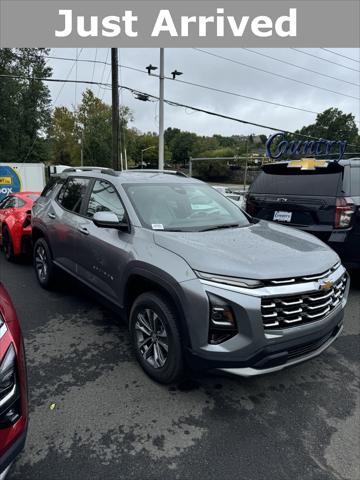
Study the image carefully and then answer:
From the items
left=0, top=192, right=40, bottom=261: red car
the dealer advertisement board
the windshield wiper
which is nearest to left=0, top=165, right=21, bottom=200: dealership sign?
the dealer advertisement board

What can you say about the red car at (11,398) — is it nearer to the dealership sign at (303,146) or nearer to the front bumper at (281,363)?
the front bumper at (281,363)

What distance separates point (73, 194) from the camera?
13.8ft

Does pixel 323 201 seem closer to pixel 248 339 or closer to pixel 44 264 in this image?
pixel 248 339

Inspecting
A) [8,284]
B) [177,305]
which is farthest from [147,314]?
[8,284]

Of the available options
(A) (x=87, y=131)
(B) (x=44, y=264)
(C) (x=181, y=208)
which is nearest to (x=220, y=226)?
(C) (x=181, y=208)

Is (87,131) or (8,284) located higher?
(87,131)

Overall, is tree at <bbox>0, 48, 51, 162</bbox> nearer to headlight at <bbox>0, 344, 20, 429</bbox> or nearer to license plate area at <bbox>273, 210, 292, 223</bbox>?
license plate area at <bbox>273, 210, 292, 223</bbox>

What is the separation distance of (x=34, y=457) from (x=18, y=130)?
29.2 m

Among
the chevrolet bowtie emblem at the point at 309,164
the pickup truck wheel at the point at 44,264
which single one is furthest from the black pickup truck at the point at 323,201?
the pickup truck wheel at the point at 44,264

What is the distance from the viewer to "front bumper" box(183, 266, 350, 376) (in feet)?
6.93

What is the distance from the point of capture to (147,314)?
272cm

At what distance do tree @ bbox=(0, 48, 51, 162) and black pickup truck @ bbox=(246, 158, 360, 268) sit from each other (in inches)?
1011

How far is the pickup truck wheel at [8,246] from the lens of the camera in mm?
6203

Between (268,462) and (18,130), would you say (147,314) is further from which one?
Answer: (18,130)
